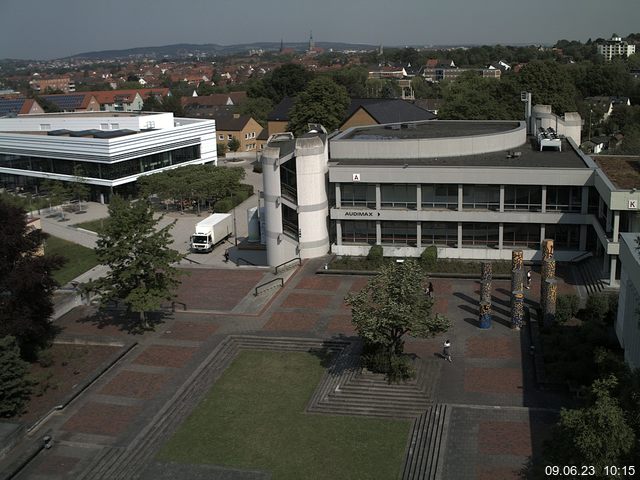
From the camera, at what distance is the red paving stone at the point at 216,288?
36500mm

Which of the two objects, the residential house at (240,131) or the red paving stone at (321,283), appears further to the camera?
the residential house at (240,131)

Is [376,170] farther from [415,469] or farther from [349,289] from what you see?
[415,469]

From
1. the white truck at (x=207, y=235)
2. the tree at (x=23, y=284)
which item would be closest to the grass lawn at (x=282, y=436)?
the tree at (x=23, y=284)

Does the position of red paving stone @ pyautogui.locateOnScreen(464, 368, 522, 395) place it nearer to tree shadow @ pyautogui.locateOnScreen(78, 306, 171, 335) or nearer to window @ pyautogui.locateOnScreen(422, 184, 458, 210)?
tree shadow @ pyautogui.locateOnScreen(78, 306, 171, 335)

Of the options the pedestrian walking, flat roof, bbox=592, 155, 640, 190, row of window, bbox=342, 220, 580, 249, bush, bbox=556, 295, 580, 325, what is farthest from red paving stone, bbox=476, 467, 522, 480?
row of window, bbox=342, 220, 580, 249

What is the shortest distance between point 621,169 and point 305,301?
801 inches

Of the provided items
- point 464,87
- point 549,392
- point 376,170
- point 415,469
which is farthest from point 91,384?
point 464,87

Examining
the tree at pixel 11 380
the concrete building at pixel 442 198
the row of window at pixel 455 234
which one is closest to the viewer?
the tree at pixel 11 380

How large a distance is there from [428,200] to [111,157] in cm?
3612

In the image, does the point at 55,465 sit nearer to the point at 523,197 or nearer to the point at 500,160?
the point at 523,197

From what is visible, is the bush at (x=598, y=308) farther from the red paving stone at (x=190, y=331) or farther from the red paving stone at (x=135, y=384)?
the red paving stone at (x=135, y=384)

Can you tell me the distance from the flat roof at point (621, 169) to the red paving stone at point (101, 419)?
26.6 meters

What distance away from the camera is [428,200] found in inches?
1651

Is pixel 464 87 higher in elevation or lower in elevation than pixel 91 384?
higher
